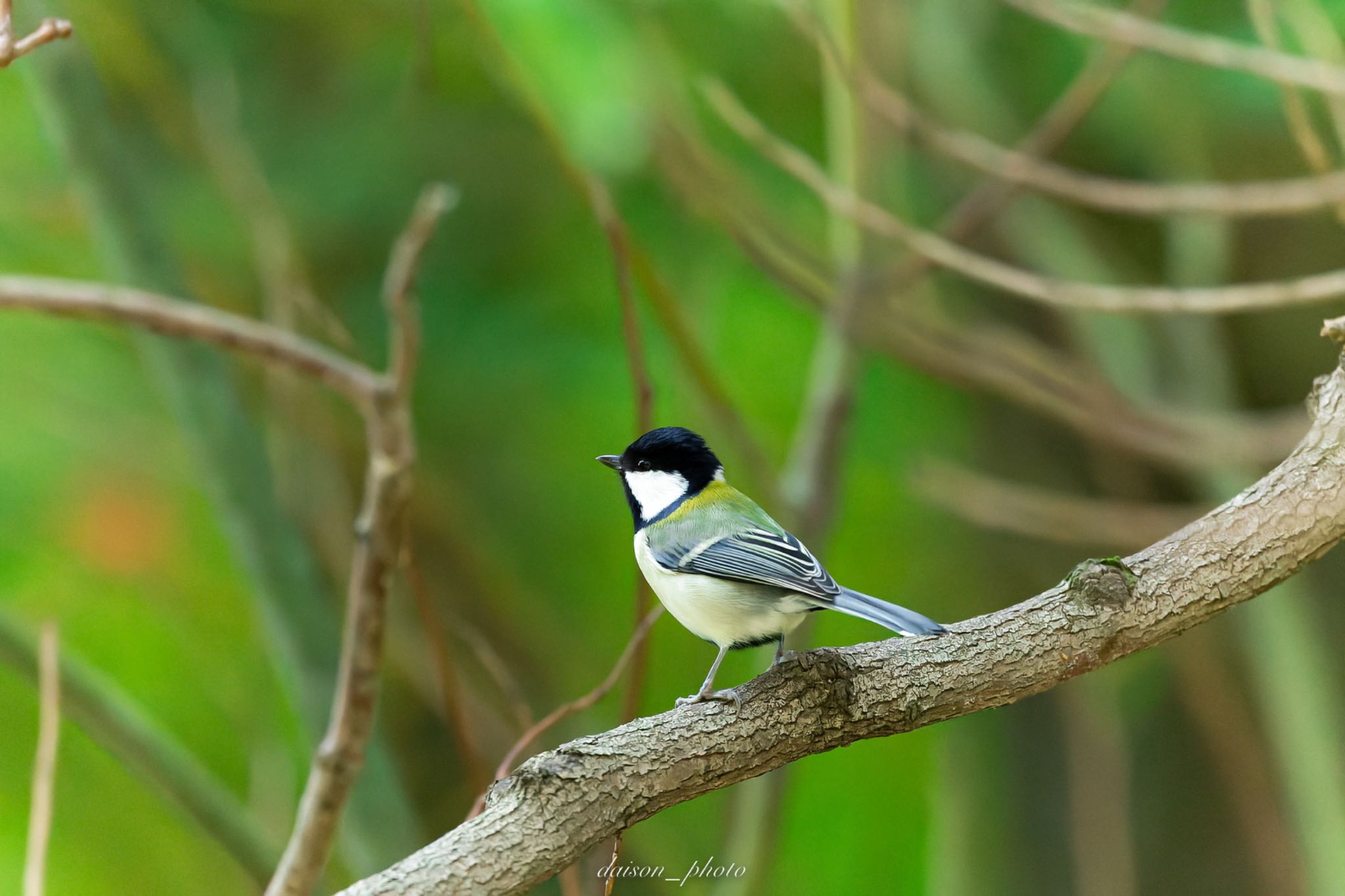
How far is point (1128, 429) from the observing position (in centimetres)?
204

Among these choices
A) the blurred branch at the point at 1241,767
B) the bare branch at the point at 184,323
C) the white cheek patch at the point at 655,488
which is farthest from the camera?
the blurred branch at the point at 1241,767

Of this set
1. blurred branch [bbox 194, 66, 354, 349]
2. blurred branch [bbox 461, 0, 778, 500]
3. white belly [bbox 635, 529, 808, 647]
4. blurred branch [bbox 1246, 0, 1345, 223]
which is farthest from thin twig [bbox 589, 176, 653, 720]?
blurred branch [bbox 1246, 0, 1345, 223]

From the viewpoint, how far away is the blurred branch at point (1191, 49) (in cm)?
143

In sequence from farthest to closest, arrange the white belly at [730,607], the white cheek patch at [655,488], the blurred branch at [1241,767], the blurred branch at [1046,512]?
1. the blurred branch at [1241,767]
2. the blurred branch at [1046,512]
3. the white cheek patch at [655,488]
4. the white belly at [730,607]

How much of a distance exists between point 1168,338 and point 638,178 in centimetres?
128

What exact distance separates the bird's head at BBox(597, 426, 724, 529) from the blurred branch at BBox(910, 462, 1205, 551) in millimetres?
997

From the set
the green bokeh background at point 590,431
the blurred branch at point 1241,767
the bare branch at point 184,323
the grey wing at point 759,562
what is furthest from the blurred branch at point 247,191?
the blurred branch at point 1241,767

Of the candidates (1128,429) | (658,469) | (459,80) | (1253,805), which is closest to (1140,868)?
(1253,805)

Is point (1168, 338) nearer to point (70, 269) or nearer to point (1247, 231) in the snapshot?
point (1247, 231)

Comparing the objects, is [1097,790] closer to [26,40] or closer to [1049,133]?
[1049,133]

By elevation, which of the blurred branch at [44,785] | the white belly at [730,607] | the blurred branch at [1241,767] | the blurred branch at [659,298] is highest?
the blurred branch at [659,298]

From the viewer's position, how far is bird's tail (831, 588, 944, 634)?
0.95 metres

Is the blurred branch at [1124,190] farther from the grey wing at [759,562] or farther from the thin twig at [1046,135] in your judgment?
the grey wing at [759,562]

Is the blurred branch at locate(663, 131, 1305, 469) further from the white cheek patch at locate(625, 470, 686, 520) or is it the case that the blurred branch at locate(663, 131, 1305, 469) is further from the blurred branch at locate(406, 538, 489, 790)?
the blurred branch at locate(406, 538, 489, 790)
